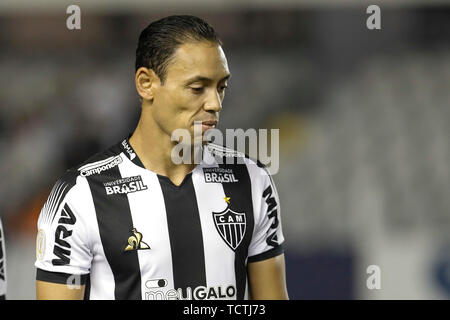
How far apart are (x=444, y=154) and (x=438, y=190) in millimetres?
554

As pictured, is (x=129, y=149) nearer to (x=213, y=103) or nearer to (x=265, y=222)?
(x=213, y=103)

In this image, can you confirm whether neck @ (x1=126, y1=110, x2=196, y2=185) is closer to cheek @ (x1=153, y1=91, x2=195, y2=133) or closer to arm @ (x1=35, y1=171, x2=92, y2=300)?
cheek @ (x1=153, y1=91, x2=195, y2=133)

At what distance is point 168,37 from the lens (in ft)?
8.96

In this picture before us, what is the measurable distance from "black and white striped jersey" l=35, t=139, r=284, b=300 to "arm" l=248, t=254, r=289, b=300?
3 cm

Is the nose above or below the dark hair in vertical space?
below

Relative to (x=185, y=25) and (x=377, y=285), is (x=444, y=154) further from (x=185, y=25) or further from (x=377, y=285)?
(x=185, y=25)

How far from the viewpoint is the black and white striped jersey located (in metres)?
2.73

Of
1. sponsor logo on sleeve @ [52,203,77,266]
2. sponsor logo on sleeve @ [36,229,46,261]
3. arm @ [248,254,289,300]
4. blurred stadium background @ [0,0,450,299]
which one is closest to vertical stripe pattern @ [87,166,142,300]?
sponsor logo on sleeve @ [52,203,77,266]

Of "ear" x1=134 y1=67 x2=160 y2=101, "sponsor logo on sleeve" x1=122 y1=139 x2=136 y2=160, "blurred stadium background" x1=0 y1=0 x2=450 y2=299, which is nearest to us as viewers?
"ear" x1=134 y1=67 x2=160 y2=101

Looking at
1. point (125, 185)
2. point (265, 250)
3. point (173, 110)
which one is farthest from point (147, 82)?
point (265, 250)

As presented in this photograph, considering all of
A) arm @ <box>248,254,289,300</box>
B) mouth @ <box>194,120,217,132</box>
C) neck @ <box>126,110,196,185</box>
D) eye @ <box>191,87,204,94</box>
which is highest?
eye @ <box>191,87,204,94</box>

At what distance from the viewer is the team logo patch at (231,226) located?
2848 mm
